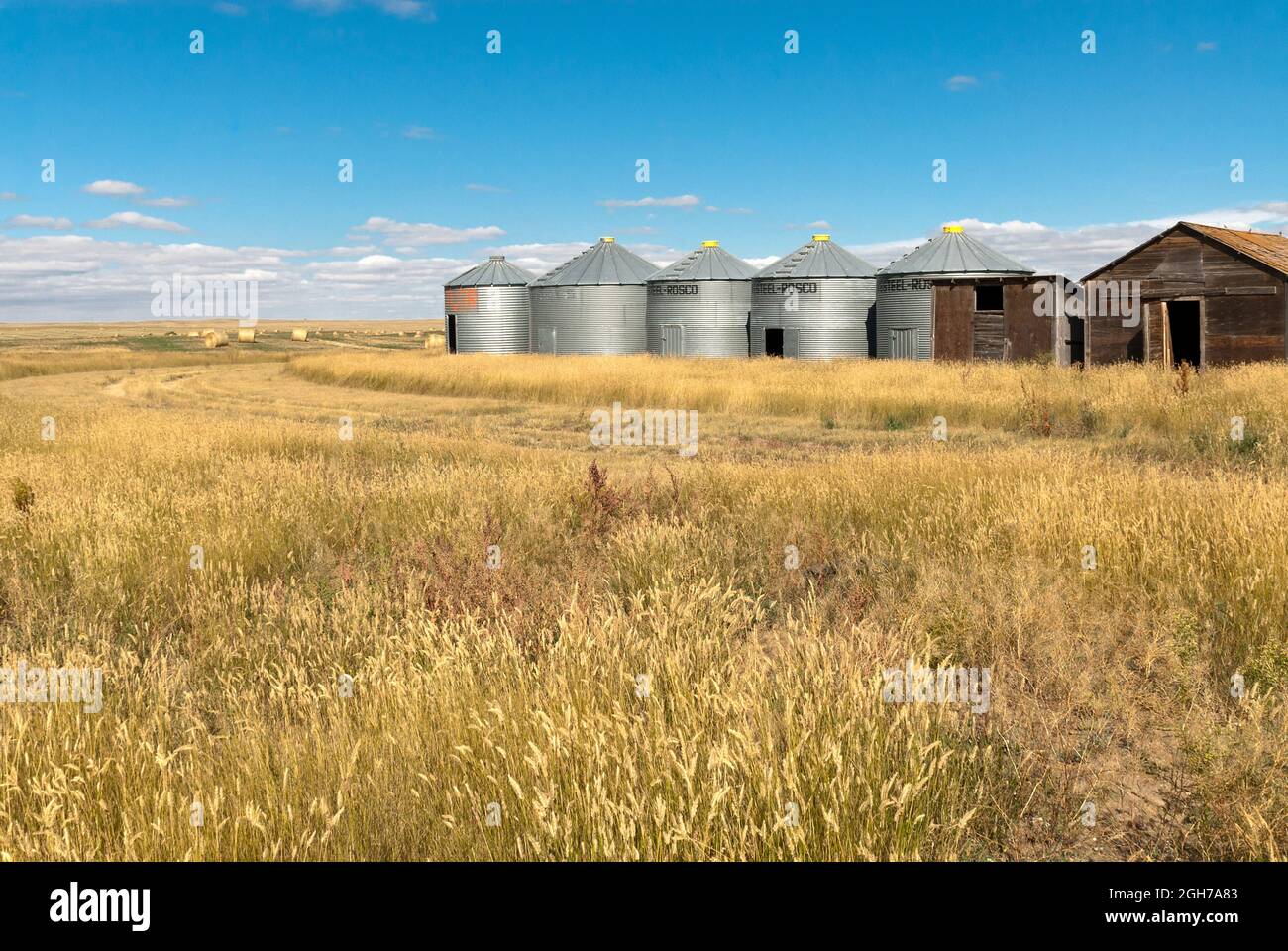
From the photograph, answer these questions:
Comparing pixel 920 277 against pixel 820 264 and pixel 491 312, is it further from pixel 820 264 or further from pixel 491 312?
pixel 491 312

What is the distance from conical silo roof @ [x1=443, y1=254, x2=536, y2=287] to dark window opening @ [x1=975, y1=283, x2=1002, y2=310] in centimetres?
2053

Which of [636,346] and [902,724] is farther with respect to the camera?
[636,346]

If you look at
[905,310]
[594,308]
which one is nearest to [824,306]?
[905,310]

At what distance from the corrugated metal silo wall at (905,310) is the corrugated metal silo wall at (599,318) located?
1038 cm

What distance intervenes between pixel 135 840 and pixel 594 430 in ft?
49.0

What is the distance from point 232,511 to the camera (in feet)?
25.2

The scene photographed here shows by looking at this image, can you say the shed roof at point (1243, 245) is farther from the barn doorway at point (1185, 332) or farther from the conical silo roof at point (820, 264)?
the conical silo roof at point (820, 264)

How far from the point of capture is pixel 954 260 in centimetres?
3309

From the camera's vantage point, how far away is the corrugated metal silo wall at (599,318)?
1551 inches

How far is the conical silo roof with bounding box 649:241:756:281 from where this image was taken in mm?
37438

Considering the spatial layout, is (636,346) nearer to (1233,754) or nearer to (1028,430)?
(1028,430)

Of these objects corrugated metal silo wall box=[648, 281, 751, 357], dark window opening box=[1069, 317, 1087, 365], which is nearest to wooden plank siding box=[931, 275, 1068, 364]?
dark window opening box=[1069, 317, 1087, 365]
